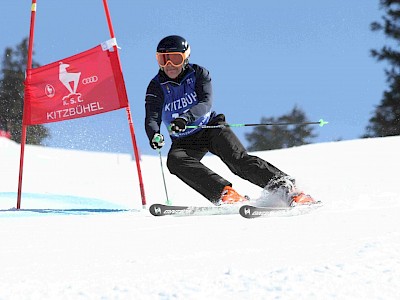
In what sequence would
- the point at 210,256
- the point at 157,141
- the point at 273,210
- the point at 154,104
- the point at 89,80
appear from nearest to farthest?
the point at 210,256 < the point at 273,210 < the point at 157,141 < the point at 154,104 < the point at 89,80

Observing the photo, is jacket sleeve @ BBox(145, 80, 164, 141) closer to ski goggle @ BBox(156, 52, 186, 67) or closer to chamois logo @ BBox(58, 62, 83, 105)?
ski goggle @ BBox(156, 52, 186, 67)

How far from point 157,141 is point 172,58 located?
732 mm

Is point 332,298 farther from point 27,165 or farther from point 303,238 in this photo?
point 27,165

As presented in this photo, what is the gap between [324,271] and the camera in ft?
7.02

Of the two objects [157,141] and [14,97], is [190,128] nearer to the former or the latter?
[157,141]

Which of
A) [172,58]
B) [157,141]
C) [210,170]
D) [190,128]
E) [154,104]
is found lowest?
[210,170]

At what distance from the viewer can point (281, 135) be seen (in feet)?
123

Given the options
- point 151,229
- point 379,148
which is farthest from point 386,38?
point 151,229

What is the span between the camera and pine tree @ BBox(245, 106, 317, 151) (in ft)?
121

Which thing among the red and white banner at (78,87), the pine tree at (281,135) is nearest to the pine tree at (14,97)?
the pine tree at (281,135)

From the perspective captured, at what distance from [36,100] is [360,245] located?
486 centimetres

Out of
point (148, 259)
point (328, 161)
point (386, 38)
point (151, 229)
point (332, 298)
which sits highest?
point (386, 38)

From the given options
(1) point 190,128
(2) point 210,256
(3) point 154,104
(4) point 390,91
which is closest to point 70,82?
(3) point 154,104

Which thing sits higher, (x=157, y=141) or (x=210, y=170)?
(x=157, y=141)
